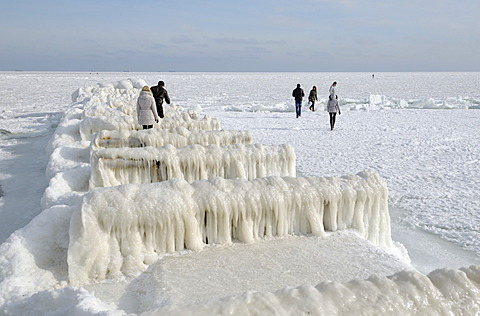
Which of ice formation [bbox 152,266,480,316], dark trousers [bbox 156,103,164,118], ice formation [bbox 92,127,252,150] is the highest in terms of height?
dark trousers [bbox 156,103,164,118]

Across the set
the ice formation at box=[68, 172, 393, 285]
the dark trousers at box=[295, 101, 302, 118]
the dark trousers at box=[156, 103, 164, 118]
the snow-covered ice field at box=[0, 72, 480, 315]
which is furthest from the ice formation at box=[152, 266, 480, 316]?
the dark trousers at box=[295, 101, 302, 118]

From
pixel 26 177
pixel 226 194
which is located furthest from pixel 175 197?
pixel 26 177

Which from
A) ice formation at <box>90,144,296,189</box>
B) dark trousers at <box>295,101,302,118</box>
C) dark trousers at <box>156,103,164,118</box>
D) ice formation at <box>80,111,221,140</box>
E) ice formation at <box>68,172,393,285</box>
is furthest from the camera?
dark trousers at <box>295,101,302,118</box>

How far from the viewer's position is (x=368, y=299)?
6.50ft

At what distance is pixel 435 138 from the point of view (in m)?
11.4

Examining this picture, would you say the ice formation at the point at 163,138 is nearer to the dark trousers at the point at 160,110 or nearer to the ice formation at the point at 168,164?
the ice formation at the point at 168,164

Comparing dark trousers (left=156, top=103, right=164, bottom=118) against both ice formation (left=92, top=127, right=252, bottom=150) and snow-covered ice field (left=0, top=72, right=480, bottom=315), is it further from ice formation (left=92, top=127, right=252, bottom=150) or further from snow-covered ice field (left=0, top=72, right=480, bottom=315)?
ice formation (left=92, top=127, right=252, bottom=150)

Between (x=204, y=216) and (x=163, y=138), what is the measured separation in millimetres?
2650

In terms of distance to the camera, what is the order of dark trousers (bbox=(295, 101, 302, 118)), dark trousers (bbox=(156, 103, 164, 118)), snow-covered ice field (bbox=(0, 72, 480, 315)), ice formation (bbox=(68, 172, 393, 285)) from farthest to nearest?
dark trousers (bbox=(295, 101, 302, 118)) < dark trousers (bbox=(156, 103, 164, 118)) < ice formation (bbox=(68, 172, 393, 285)) < snow-covered ice field (bbox=(0, 72, 480, 315))

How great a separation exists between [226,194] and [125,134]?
9.03 feet

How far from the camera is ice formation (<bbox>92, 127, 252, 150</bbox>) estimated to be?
18.5 ft

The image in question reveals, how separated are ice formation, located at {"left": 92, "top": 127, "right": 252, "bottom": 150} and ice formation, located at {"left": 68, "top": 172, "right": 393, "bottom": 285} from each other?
2.42 metres

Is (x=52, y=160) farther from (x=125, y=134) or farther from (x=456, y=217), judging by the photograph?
(x=456, y=217)

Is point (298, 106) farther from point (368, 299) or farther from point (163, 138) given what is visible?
point (368, 299)
